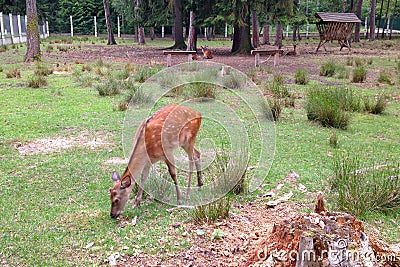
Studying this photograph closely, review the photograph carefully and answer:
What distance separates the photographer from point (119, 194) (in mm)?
4113

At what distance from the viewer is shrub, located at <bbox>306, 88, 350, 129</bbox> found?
26.0 ft

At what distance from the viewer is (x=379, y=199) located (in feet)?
14.3

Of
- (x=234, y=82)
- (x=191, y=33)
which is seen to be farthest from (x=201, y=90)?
(x=191, y=33)

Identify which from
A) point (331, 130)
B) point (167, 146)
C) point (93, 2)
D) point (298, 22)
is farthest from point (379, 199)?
point (93, 2)

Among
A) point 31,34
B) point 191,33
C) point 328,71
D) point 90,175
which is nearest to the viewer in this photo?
point 90,175

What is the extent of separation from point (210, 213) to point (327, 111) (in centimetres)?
474

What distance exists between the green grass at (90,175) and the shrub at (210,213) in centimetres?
17

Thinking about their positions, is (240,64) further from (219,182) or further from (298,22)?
(219,182)

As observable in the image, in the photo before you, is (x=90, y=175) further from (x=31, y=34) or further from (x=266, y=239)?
(x=31, y=34)

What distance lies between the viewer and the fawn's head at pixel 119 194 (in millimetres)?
4109

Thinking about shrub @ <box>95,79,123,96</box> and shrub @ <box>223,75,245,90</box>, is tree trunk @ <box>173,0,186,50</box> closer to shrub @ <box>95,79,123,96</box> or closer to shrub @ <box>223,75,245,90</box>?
shrub @ <box>95,79,123,96</box>

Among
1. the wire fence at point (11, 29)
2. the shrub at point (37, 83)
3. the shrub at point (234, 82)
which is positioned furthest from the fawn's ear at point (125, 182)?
the wire fence at point (11, 29)

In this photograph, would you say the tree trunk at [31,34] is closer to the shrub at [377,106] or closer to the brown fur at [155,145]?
the shrub at [377,106]

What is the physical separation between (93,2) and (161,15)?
24550 millimetres
